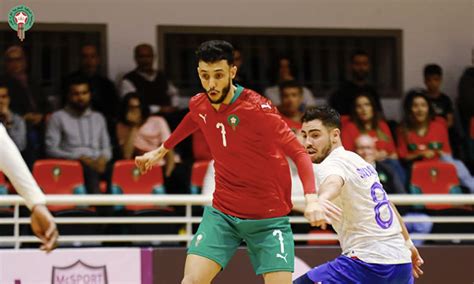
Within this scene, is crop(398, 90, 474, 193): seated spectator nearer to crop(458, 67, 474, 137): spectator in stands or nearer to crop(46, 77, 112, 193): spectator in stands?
crop(458, 67, 474, 137): spectator in stands

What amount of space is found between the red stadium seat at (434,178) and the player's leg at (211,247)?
4.14 metres

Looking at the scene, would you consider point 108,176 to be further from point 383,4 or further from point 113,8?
point 383,4

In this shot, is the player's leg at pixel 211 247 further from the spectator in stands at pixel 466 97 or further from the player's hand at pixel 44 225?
the spectator in stands at pixel 466 97

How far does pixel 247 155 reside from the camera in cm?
684

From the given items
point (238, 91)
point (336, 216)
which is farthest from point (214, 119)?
point (336, 216)

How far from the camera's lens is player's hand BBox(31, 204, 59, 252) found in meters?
4.81

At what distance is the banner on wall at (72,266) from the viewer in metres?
9.09

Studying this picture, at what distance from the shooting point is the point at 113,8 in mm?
11742

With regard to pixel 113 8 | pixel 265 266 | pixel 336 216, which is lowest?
pixel 265 266

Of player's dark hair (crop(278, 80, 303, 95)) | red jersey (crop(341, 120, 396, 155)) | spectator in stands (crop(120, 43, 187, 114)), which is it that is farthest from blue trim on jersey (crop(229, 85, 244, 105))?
spectator in stands (crop(120, 43, 187, 114))

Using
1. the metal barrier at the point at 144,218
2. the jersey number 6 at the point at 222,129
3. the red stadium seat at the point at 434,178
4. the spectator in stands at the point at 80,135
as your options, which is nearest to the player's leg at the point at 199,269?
the jersey number 6 at the point at 222,129

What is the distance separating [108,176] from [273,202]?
3521mm

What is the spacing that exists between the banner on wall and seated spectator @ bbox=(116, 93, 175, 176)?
1373 mm

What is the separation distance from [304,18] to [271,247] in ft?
19.1
